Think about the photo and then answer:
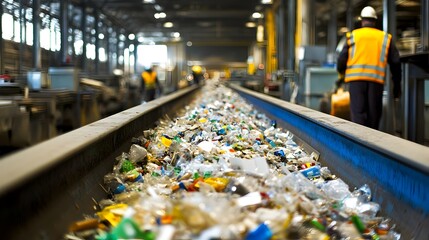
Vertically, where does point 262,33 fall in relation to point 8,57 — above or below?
above

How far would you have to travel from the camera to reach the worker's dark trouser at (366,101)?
556cm

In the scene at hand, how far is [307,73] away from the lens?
9977 mm

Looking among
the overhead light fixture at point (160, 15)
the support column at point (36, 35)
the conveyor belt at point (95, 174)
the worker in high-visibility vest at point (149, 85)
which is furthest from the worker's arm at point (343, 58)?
the overhead light fixture at point (160, 15)

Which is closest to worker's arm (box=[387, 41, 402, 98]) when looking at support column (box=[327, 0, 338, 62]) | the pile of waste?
the pile of waste

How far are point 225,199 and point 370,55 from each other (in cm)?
413

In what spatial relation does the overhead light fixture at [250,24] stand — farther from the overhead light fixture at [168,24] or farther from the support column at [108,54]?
the support column at [108,54]

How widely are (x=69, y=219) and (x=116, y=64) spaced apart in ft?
74.5

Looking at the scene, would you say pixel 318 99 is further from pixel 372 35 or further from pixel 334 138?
pixel 334 138

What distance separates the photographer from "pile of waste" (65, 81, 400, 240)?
1.56 m

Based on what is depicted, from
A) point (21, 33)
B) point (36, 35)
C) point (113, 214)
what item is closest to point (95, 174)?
point (113, 214)

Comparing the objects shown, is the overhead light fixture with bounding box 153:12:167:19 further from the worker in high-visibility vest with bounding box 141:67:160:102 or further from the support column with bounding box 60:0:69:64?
the support column with bounding box 60:0:69:64

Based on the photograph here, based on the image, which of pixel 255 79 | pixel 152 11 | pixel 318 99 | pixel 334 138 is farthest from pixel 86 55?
pixel 334 138

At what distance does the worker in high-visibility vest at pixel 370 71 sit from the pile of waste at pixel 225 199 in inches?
78.6

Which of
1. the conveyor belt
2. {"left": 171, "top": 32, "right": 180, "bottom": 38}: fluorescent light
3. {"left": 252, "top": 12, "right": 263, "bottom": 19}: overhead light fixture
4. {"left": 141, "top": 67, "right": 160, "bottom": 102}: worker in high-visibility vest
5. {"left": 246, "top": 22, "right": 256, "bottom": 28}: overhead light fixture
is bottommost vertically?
the conveyor belt
